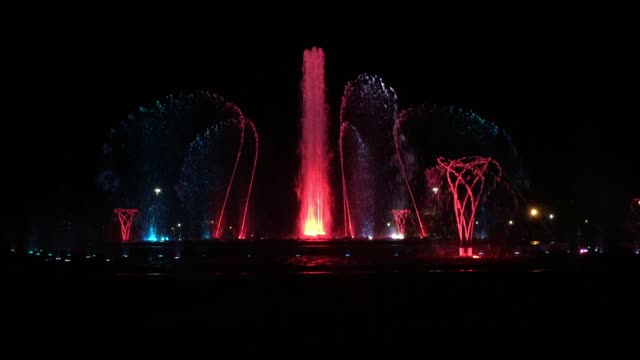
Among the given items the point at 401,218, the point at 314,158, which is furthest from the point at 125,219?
the point at 401,218

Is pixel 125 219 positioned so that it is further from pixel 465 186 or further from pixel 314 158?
pixel 465 186

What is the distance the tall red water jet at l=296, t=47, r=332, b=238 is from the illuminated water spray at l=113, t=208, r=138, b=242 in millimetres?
17421

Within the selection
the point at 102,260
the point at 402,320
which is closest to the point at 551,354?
the point at 402,320

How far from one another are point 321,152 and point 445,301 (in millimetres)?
28028

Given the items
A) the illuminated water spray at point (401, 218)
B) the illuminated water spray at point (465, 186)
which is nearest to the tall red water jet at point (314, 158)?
the illuminated water spray at point (465, 186)

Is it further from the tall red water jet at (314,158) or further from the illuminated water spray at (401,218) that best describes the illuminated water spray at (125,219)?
the illuminated water spray at (401,218)

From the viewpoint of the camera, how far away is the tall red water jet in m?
39.2

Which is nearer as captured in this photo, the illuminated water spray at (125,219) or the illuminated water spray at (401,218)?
the illuminated water spray at (125,219)

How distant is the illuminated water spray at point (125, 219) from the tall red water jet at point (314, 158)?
1742 cm

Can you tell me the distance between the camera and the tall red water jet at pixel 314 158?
3916cm

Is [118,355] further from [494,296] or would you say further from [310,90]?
[310,90]

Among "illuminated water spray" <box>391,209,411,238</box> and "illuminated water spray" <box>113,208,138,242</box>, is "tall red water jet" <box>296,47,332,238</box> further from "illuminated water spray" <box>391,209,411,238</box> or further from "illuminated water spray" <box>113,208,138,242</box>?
"illuminated water spray" <box>391,209,411,238</box>

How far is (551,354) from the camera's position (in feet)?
24.9

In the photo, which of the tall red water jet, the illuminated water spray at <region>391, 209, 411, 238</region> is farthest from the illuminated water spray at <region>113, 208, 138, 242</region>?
the illuminated water spray at <region>391, 209, 411, 238</region>
